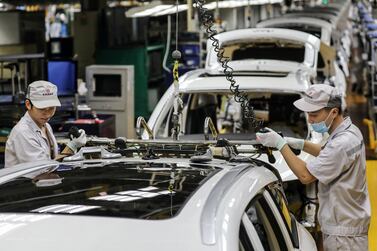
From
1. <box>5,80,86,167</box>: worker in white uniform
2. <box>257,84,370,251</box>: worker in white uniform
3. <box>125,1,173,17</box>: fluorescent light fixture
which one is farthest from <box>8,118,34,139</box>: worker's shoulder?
<box>125,1,173,17</box>: fluorescent light fixture

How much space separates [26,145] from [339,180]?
1.93 m

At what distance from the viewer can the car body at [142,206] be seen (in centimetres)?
259

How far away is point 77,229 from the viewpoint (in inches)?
104

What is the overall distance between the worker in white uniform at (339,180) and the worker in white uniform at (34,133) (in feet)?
4.54

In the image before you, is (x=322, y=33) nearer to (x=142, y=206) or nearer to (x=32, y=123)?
(x=32, y=123)

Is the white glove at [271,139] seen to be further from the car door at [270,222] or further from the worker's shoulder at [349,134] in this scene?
the car door at [270,222]

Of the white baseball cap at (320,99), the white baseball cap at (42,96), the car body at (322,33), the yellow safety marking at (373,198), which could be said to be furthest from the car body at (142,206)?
the car body at (322,33)

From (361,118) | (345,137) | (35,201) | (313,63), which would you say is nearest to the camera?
(35,201)

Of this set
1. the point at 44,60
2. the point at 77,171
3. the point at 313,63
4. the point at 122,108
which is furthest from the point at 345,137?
the point at 122,108

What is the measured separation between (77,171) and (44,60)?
6.89m

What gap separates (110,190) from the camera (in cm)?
310

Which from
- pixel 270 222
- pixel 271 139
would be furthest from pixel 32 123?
pixel 270 222

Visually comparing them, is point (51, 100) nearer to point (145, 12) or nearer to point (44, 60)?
point (44, 60)

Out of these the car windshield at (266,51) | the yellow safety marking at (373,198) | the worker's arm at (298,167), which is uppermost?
the car windshield at (266,51)
